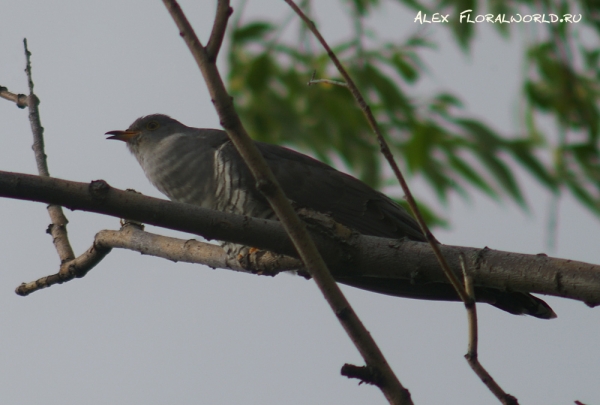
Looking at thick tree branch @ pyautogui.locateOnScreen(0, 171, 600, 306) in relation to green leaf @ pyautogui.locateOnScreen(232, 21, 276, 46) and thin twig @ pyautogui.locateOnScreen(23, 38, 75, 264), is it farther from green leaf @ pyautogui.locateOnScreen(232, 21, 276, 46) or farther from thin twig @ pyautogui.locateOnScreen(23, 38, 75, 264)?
green leaf @ pyautogui.locateOnScreen(232, 21, 276, 46)

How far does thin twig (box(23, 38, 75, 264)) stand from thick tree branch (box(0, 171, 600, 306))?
0.72 meters

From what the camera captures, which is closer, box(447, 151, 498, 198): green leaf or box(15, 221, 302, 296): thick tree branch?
box(15, 221, 302, 296): thick tree branch

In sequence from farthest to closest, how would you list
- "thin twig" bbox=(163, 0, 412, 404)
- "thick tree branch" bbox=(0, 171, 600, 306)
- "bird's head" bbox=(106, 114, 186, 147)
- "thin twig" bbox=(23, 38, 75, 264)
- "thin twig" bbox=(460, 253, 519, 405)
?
"bird's head" bbox=(106, 114, 186, 147)
"thin twig" bbox=(23, 38, 75, 264)
"thick tree branch" bbox=(0, 171, 600, 306)
"thin twig" bbox=(163, 0, 412, 404)
"thin twig" bbox=(460, 253, 519, 405)

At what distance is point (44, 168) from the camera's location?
8.84ft

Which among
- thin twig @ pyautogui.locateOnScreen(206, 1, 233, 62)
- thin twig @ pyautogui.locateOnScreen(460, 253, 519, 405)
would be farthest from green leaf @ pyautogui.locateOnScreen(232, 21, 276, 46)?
thin twig @ pyautogui.locateOnScreen(460, 253, 519, 405)

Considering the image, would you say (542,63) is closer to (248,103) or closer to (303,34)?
(303,34)

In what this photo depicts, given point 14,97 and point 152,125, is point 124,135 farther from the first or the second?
point 14,97

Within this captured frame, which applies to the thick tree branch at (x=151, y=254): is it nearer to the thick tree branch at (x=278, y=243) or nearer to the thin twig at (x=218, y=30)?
the thick tree branch at (x=278, y=243)

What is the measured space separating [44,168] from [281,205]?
1405 millimetres

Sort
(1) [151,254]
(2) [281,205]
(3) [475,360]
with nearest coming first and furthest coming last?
(3) [475,360]
(2) [281,205]
(1) [151,254]

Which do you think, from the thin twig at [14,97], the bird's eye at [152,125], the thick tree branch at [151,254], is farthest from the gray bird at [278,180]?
the thin twig at [14,97]

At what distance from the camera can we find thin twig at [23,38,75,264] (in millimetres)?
2717

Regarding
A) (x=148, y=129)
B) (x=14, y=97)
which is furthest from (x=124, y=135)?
(x=14, y=97)

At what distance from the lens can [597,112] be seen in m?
4.07
